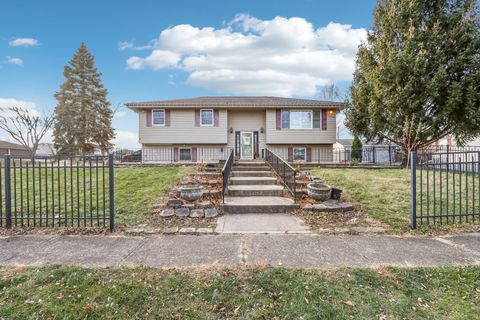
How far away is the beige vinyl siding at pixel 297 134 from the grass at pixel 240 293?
13.8 metres

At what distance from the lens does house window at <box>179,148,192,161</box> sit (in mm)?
17109

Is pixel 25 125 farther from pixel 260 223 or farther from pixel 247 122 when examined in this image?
pixel 260 223

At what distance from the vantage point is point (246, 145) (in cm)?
1725

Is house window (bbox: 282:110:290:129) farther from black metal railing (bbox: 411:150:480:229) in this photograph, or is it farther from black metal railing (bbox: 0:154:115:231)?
black metal railing (bbox: 0:154:115:231)

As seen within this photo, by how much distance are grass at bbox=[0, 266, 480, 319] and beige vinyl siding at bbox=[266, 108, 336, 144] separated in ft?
45.3

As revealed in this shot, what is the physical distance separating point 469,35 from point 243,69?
64.0ft

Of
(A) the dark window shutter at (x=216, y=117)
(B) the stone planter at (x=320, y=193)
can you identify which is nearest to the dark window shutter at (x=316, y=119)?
(A) the dark window shutter at (x=216, y=117)

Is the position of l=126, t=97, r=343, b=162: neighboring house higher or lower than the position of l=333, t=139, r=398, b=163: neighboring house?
higher

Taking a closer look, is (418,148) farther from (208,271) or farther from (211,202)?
(208,271)

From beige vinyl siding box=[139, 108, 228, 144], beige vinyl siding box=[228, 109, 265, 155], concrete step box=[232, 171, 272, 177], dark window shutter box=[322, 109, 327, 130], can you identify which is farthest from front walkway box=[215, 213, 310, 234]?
dark window shutter box=[322, 109, 327, 130]

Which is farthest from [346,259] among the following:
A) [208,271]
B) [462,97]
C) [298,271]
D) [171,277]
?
[462,97]

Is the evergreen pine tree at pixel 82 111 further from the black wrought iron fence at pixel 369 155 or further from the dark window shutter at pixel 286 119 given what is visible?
the black wrought iron fence at pixel 369 155

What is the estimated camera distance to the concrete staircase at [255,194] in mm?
5977

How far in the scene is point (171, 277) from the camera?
9.52 feet
